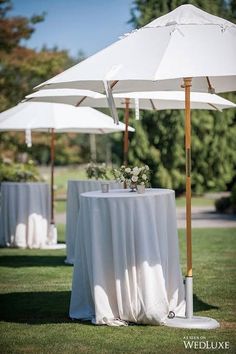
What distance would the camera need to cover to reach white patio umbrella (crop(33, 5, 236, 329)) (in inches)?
245

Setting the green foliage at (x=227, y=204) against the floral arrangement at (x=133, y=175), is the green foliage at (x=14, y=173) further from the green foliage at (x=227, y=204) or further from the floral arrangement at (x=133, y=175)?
the floral arrangement at (x=133, y=175)

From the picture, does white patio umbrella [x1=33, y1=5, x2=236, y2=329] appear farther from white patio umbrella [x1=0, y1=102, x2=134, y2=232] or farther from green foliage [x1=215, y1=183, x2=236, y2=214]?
green foliage [x1=215, y1=183, x2=236, y2=214]

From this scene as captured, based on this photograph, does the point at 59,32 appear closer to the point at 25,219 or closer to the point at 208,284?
the point at 25,219

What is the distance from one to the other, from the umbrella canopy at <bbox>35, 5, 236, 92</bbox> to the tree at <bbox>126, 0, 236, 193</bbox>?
22227mm

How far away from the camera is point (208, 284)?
912cm

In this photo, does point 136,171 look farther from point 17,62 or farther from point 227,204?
point 17,62

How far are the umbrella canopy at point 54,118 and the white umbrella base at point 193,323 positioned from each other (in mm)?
6179

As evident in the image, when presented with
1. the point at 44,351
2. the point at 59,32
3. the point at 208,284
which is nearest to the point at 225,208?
the point at 208,284

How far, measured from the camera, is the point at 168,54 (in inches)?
252

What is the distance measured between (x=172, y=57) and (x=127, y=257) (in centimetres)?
179

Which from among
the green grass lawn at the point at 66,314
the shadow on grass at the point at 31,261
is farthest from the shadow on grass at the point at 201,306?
the shadow on grass at the point at 31,261

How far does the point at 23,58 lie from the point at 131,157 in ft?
18.4

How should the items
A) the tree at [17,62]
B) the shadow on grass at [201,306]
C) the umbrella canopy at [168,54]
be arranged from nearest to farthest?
1. the umbrella canopy at [168,54]
2. the shadow on grass at [201,306]
3. the tree at [17,62]

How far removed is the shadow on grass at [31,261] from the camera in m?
11.3
